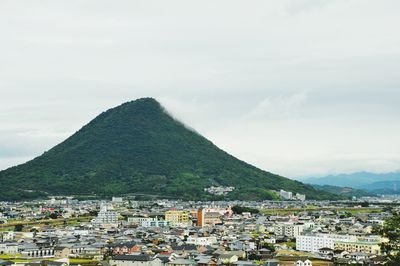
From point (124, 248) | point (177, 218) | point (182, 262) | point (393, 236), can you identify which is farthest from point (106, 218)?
point (393, 236)

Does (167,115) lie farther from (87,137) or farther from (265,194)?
(265,194)

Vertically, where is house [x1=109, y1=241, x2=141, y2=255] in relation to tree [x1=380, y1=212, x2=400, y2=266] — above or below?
below

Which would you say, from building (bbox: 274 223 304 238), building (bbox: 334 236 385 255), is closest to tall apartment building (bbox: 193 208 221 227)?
building (bbox: 274 223 304 238)

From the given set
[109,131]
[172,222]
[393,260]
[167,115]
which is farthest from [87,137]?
[393,260]

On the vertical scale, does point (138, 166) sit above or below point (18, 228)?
above

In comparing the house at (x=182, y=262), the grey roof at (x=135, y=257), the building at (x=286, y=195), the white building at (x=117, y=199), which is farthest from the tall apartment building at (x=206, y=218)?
the building at (x=286, y=195)

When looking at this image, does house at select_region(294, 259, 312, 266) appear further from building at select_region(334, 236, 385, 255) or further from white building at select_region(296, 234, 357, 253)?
white building at select_region(296, 234, 357, 253)

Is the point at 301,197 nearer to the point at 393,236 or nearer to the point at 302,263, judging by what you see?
the point at 302,263
